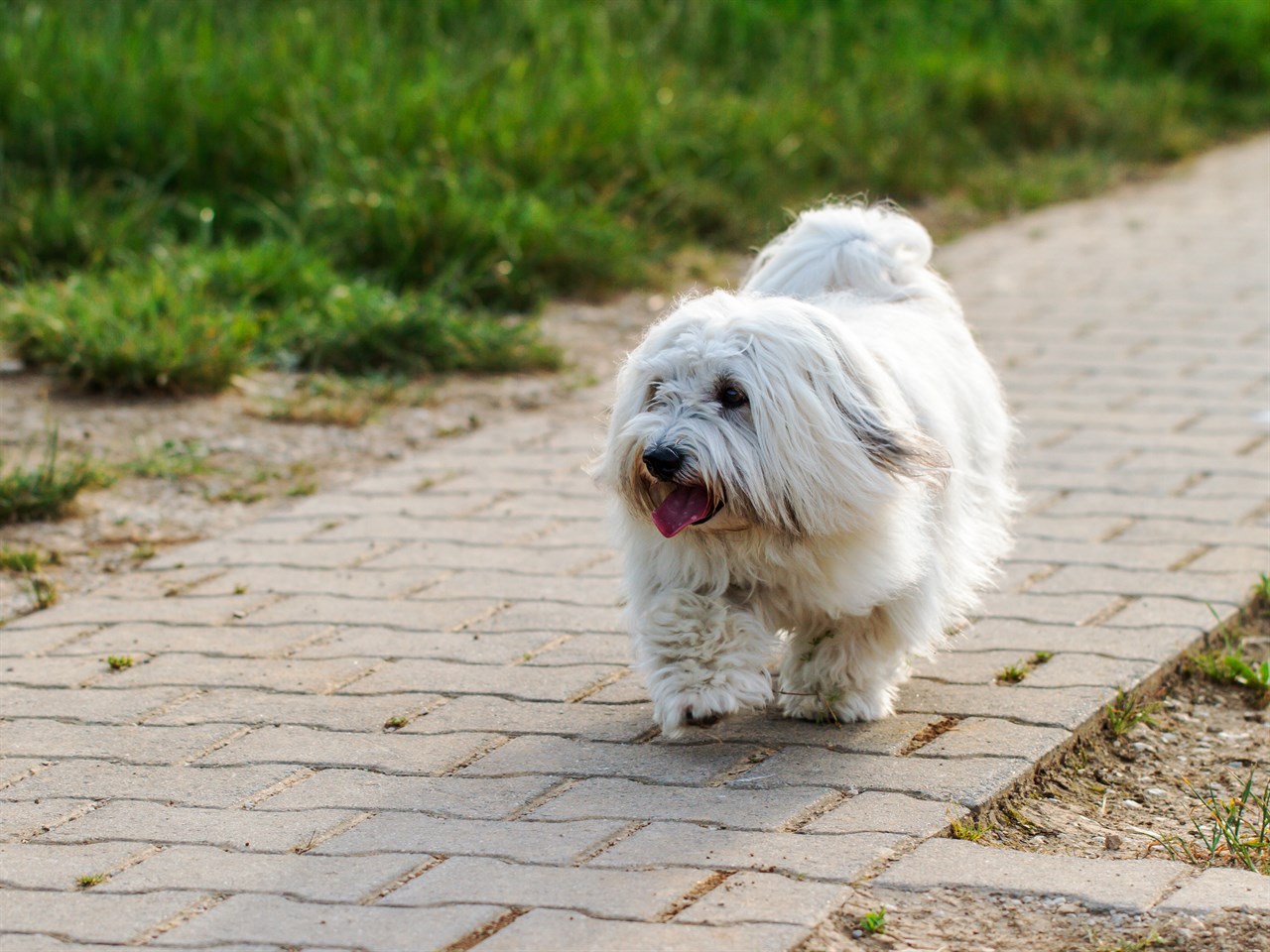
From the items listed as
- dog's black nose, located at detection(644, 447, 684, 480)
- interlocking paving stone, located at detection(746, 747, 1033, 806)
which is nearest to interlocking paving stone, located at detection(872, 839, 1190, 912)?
interlocking paving stone, located at detection(746, 747, 1033, 806)

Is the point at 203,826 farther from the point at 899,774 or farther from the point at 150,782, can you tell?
the point at 899,774

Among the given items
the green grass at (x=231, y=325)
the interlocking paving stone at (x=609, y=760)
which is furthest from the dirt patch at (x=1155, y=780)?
the green grass at (x=231, y=325)

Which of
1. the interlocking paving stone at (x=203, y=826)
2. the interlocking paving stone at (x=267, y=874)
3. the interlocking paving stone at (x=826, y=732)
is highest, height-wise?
the interlocking paving stone at (x=203, y=826)

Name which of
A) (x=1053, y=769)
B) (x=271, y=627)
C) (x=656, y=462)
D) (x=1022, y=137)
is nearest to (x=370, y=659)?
(x=271, y=627)

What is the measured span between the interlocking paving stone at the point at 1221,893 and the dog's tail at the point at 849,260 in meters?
2.12

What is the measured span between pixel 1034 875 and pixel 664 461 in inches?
47.0

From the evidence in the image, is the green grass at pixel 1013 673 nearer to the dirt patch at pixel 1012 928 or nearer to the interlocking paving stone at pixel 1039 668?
the interlocking paving stone at pixel 1039 668

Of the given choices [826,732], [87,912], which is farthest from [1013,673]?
[87,912]

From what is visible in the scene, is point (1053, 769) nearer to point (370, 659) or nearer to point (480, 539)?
point (370, 659)

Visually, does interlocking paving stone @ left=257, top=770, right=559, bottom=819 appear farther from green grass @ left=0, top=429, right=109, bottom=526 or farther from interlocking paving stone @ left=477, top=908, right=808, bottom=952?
green grass @ left=0, top=429, right=109, bottom=526

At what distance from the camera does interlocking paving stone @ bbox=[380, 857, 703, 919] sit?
323 centimetres

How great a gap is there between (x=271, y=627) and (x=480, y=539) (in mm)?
985

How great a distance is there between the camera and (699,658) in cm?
399

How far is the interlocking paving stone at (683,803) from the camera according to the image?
3652 mm
